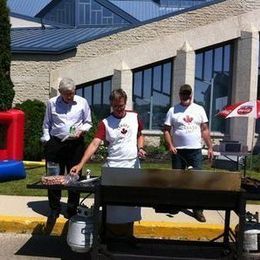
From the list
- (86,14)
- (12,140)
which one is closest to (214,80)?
(12,140)

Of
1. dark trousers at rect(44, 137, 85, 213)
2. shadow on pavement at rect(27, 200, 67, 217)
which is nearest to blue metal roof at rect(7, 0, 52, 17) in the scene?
shadow on pavement at rect(27, 200, 67, 217)

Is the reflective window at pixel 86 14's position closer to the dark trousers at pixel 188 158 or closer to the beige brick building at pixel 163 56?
the beige brick building at pixel 163 56

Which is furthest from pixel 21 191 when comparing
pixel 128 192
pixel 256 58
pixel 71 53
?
pixel 256 58

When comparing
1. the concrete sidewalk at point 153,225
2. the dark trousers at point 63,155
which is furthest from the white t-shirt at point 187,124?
the dark trousers at point 63,155

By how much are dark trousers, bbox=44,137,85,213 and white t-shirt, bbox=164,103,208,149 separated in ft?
3.96

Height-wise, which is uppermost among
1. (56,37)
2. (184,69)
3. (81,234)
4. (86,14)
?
(86,14)

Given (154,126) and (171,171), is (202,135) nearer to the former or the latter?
(171,171)

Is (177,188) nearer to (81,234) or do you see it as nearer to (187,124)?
(81,234)

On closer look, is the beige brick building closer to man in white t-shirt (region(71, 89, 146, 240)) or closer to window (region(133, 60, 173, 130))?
window (region(133, 60, 173, 130))

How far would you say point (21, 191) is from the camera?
30.5ft

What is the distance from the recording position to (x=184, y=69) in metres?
17.9

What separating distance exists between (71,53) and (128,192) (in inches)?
528

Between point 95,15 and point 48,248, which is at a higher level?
point 95,15

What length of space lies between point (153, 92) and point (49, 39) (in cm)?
416
